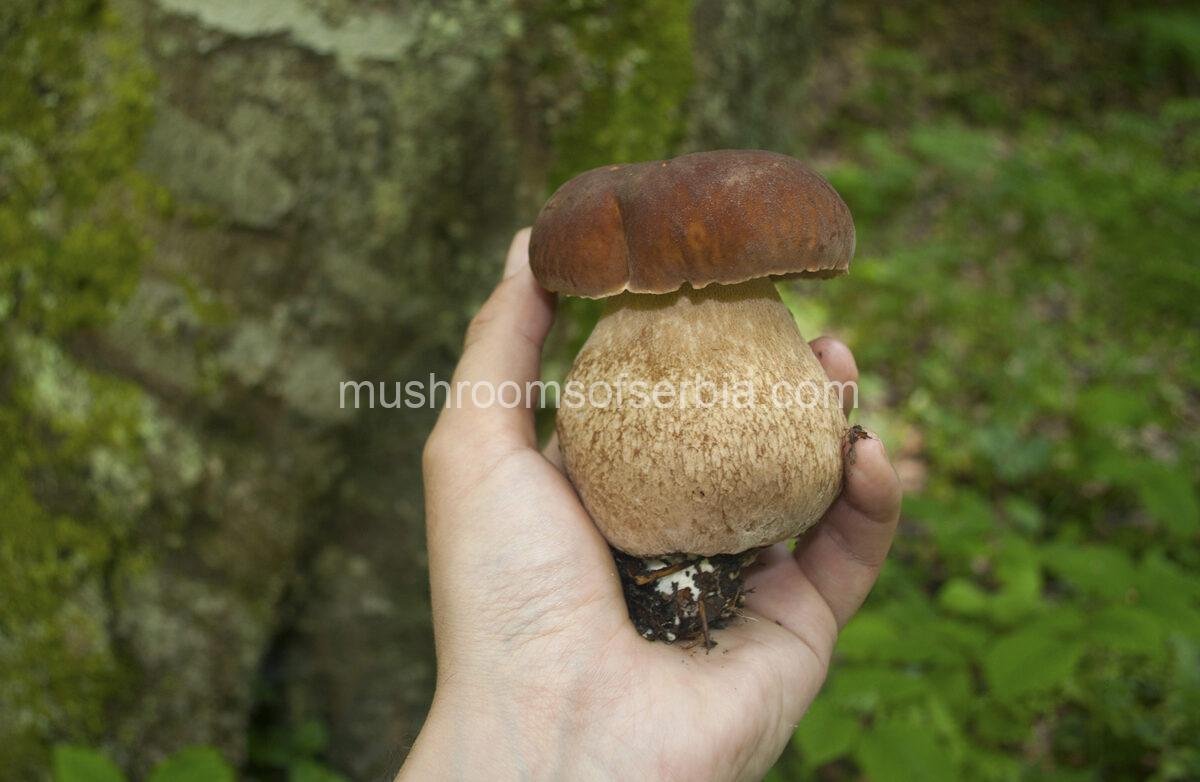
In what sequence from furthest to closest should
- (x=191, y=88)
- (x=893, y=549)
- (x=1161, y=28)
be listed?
(x=1161, y=28) → (x=893, y=549) → (x=191, y=88)

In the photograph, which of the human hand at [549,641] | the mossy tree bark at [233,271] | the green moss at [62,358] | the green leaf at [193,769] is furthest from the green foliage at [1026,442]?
the green moss at [62,358]

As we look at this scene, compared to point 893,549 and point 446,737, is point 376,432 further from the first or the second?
point 893,549

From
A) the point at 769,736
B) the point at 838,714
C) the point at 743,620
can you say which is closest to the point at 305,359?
the point at 743,620

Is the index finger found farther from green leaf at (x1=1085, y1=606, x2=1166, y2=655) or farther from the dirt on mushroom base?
green leaf at (x1=1085, y1=606, x2=1166, y2=655)

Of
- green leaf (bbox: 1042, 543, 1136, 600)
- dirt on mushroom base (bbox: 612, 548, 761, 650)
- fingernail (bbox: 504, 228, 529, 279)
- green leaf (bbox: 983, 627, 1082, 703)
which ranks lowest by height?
green leaf (bbox: 1042, 543, 1136, 600)

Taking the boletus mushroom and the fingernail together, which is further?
the fingernail

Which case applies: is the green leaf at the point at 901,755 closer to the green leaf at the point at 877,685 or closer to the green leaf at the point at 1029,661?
the green leaf at the point at 877,685

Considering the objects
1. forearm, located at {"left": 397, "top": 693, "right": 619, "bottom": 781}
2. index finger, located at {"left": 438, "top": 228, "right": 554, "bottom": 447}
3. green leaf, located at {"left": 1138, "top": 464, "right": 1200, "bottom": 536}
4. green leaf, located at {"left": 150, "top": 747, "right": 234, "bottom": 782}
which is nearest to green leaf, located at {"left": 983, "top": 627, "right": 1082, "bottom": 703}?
green leaf, located at {"left": 1138, "top": 464, "right": 1200, "bottom": 536}
